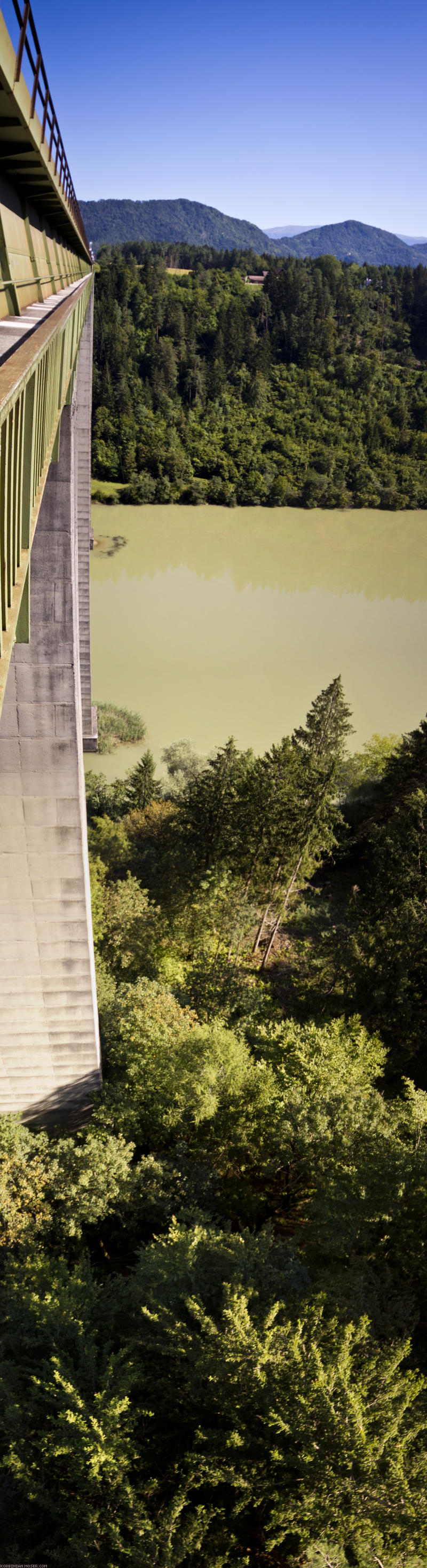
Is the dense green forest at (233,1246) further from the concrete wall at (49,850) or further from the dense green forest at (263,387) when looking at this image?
the dense green forest at (263,387)

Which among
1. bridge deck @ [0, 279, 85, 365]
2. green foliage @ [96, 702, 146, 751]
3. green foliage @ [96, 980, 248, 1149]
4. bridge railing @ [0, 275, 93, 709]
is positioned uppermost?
bridge deck @ [0, 279, 85, 365]

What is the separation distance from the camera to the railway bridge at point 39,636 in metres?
3.20

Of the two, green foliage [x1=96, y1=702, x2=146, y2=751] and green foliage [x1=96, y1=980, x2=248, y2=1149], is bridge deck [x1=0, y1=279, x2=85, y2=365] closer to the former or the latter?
green foliage [x1=96, y1=980, x2=248, y2=1149]

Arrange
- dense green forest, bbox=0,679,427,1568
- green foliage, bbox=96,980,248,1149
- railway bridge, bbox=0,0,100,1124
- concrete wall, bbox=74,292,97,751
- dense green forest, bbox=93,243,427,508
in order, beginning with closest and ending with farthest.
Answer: railway bridge, bbox=0,0,100,1124
dense green forest, bbox=0,679,427,1568
green foliage, bbox=96,980,248,1149
concrete wall, bbox=74,292,97,751
dense green forest, bbox=93,243,427,508

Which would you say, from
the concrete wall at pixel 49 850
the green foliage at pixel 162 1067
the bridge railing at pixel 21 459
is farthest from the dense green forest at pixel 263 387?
the bridge railing at pixel 21 459

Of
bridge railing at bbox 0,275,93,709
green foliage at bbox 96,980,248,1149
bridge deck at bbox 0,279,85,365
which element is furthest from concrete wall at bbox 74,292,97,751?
bridge railing at bbox 0,275,93,709

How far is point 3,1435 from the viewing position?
20.8 feet

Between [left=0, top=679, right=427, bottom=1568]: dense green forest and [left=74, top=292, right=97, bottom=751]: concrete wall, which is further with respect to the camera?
[left=74, top=292, right=97, bottom=751]: concrete wall

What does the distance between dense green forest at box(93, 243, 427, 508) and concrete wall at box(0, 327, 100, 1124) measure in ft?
177

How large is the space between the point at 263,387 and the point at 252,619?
135 ft

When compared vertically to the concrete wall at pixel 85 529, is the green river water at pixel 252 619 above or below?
below

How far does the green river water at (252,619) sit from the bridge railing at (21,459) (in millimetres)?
21981

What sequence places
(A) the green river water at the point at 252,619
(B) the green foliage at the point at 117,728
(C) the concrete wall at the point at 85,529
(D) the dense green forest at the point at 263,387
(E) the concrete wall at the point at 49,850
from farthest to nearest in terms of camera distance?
1. (D) the dense green forest at the point at 263,387
2. (A) the green river water at the point at 252,619
3. (B) the green foliage at the point at 117,728
4. (C) the concrete wall at the point at 85,529
5. (E) the concrete wall at the point at 49,850

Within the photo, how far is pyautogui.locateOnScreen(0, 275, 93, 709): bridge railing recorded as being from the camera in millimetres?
2664
